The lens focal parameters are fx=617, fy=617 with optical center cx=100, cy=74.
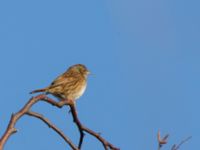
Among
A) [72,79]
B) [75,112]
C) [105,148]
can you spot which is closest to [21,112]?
[105,148]

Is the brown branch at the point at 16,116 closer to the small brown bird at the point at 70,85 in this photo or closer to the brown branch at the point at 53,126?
the brown branch at the point at 53,126

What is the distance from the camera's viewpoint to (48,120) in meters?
4.23

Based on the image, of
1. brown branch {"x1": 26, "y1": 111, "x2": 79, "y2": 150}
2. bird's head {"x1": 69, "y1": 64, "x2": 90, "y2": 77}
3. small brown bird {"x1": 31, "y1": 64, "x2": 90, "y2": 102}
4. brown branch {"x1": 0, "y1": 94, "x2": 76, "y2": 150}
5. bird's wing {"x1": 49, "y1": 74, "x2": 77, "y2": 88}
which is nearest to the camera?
brown branch {"x1": 0, "y1": 94, "x2": 76, "y2": 150}

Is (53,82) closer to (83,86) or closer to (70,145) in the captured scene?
(83,86)

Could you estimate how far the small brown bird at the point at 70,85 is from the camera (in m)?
10.2

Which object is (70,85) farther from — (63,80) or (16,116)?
(16,116)

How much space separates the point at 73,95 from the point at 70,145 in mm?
6061

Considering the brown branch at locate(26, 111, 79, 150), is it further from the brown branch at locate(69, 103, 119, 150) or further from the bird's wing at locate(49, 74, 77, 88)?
the bird's wing at locate(49, 74, 77, 88)

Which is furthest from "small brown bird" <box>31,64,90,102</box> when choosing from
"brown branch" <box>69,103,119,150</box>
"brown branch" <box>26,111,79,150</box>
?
"brown branch" <box>26,111,79,150</box>

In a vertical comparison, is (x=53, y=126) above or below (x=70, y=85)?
below

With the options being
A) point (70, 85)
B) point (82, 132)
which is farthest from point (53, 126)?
point (70, 85)

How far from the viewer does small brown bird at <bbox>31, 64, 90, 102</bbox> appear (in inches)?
404

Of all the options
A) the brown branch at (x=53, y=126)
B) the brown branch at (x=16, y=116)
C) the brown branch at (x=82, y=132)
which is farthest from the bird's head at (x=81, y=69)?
the brown branch at (x=53, y=126)

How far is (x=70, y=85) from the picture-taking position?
35.4ft
